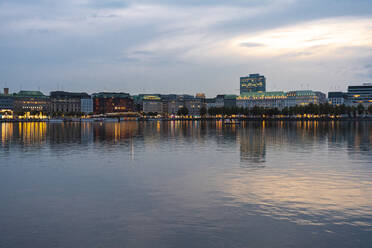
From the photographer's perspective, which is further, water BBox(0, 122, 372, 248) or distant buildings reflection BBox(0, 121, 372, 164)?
distant buildings reflection BBox(0, 121, 372, 164)

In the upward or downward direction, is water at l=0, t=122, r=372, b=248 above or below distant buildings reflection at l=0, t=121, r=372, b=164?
below

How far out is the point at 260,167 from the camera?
28062 mm

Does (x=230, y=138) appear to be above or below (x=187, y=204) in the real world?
above

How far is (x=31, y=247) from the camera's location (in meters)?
12.3

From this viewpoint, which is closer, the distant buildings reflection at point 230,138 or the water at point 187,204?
the water at point 187,204

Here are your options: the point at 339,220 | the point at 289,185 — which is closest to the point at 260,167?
the point at 289,185

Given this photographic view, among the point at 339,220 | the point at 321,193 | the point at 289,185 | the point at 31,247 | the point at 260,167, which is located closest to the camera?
the point at 31,247

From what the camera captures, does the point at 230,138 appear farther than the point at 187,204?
Yes

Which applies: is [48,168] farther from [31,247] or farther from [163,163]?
[31,247]

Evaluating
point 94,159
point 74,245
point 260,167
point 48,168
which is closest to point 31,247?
point 74,245

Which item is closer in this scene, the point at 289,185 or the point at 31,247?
the point at 31,247

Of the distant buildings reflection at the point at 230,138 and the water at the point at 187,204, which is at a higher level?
the distant buildings reflection at the point at 230,138

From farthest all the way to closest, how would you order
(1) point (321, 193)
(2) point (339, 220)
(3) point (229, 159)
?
(3) point (229, 159)
(1) point (321, 193)
(2) point (339, 220)

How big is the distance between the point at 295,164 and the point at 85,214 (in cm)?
1848
